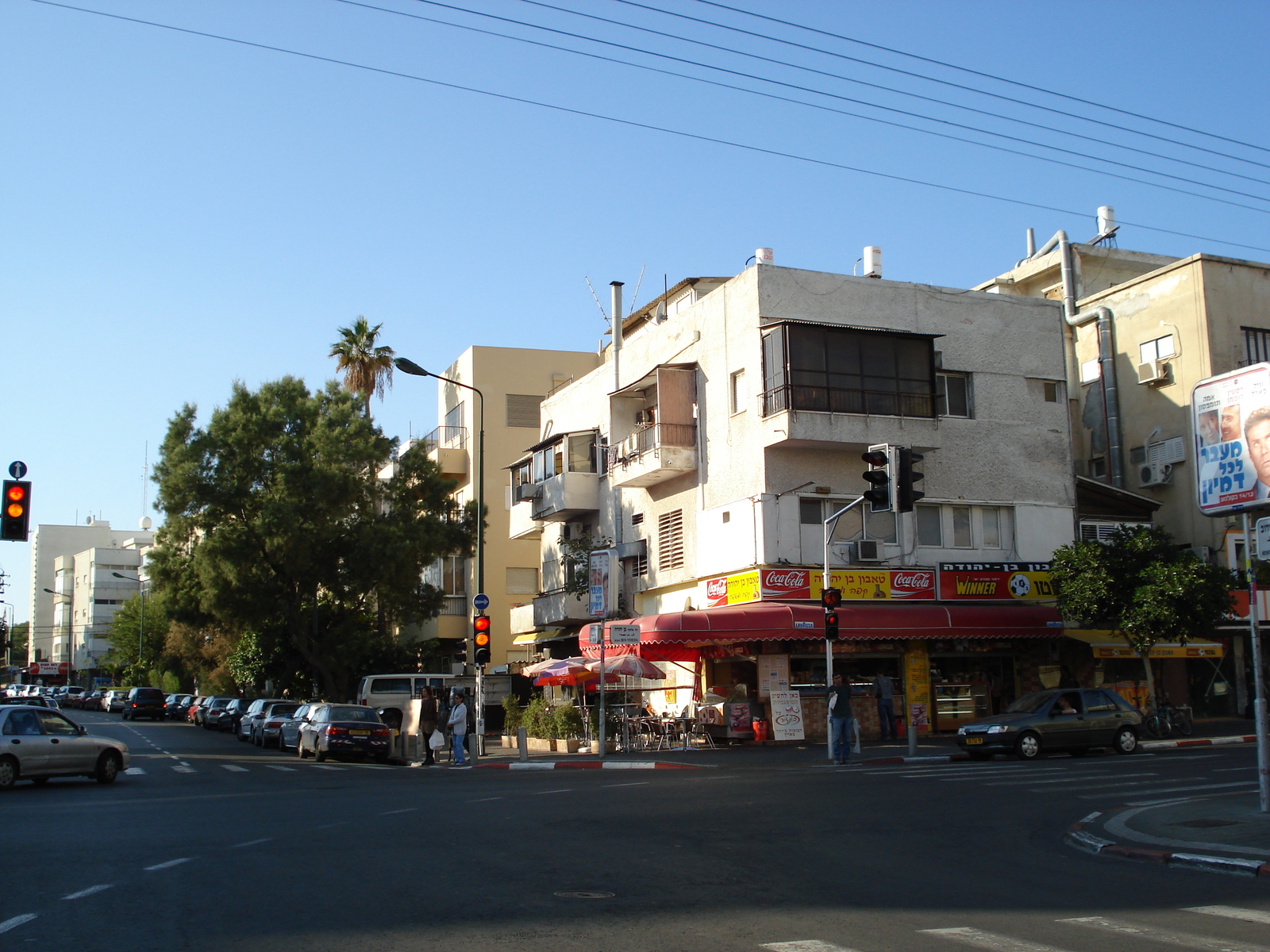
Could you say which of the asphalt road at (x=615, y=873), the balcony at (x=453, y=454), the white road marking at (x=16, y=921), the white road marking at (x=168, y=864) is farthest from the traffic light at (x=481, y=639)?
the balcony at (x=453, y=454)

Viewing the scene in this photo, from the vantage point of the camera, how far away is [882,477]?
69.1ft

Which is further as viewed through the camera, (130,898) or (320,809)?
(320,809)

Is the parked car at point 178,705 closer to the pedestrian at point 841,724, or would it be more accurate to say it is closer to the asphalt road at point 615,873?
the pedestrian at point 841,724

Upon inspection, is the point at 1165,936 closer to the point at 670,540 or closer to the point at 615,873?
the point at 615,873

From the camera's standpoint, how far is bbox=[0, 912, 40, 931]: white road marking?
768cm

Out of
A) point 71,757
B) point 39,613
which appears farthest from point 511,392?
point 39,613

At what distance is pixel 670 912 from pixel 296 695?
1899 inches

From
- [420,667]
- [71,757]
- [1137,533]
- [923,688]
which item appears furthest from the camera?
[420,667]

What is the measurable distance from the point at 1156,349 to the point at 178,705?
5255cm


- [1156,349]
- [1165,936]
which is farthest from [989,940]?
[1156,349]

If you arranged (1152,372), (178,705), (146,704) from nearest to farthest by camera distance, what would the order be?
(1152,372), (146,704), (178,705)

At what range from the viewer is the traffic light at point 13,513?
57.5 ft

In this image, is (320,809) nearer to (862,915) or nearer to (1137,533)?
(862,915)

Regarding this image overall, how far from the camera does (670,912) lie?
8203mm
